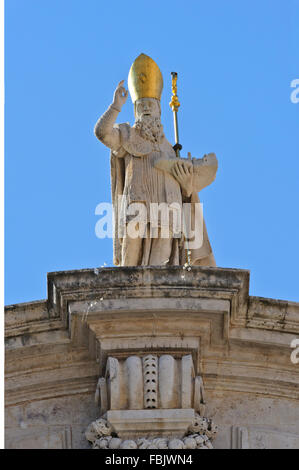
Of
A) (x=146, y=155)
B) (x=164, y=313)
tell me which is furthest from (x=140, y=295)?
(x=146, y=155)

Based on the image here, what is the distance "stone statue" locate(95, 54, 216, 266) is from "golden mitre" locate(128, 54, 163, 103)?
4 cm

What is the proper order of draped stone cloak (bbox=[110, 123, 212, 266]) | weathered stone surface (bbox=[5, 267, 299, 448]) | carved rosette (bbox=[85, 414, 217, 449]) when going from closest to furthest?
1. carved rosette (bbox=[85, 414, 217, 449])
2. weathered stone surface (bbox=[5, 267, 299, 448])
3. draped stone cloak (bbox=[110, 123, 212, 266])

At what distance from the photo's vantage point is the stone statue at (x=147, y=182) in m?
13.9

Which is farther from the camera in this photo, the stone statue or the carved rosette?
the stone statue

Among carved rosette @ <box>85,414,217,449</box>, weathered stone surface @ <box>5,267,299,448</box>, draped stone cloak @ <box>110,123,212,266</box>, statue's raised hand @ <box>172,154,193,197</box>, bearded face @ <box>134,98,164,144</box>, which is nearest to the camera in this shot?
carved rosette @ <box>85,414,217,449</box>

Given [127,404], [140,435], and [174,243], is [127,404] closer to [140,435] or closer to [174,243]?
[140,435]

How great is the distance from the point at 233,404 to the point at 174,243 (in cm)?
163

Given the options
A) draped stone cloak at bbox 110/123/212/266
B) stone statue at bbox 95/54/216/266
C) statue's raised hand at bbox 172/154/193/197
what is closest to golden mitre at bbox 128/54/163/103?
stone statue at bbox 95/54/216/266

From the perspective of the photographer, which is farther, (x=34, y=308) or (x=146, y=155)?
(x=146, y=155)

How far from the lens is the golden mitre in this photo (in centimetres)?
1491

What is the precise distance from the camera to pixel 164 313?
42.2 feet

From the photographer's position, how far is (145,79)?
48.9 feet

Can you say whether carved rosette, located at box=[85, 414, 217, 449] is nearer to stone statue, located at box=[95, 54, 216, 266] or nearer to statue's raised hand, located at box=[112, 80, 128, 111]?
stone statue, located at box=[95, 54, 216, 266]

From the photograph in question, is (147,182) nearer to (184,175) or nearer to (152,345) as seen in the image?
(184,175)
